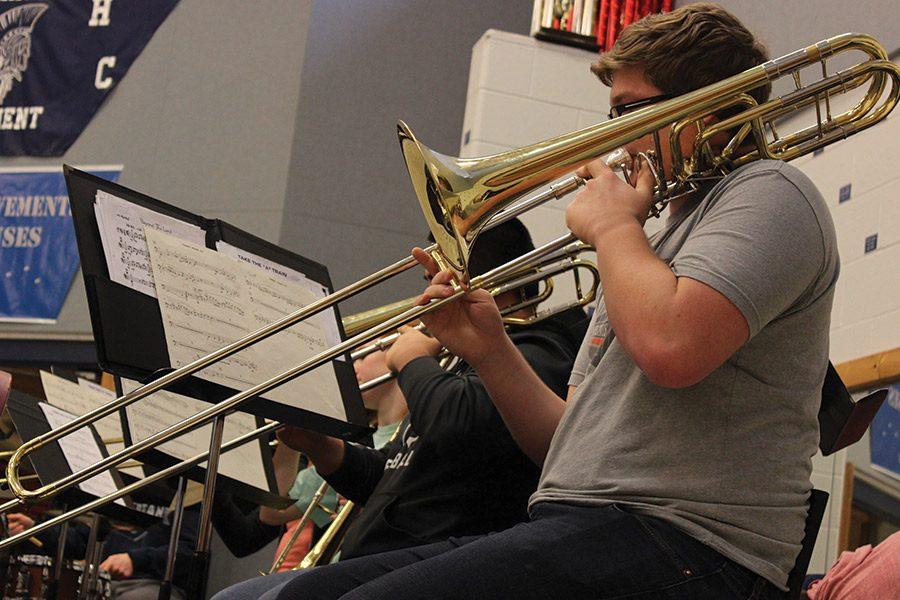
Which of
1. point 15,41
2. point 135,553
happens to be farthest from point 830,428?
point 15,41

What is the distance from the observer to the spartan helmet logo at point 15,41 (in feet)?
21.5

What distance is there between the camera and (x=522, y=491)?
2.11 meters

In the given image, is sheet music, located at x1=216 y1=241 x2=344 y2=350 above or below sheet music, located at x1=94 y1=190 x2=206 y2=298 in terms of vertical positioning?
below

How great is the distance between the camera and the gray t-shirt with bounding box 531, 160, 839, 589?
1.38 m

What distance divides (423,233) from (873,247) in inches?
113

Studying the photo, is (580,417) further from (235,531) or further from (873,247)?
(873,247)

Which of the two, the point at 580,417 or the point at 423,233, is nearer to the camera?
the point at 580,417

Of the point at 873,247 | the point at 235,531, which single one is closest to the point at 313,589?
the point at 235,531

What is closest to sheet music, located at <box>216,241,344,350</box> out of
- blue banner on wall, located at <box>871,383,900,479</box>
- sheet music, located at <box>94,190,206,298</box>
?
sheet music, located at <box>94,190,206,298</box>

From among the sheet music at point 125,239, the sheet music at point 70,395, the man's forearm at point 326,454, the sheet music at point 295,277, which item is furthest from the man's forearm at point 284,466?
the sheet music at point 125,239

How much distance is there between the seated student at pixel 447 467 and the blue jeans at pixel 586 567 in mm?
605

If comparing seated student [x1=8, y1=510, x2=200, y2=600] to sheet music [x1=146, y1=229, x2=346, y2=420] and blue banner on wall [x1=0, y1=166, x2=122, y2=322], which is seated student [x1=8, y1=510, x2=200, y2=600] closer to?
blue banner on wall [x1=0, y1=166, x2=122, y2=322]

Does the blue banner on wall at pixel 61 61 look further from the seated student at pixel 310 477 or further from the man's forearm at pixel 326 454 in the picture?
the man's forearm at pixel 326 454

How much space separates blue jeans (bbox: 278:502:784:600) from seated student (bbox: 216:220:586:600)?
60 cm
